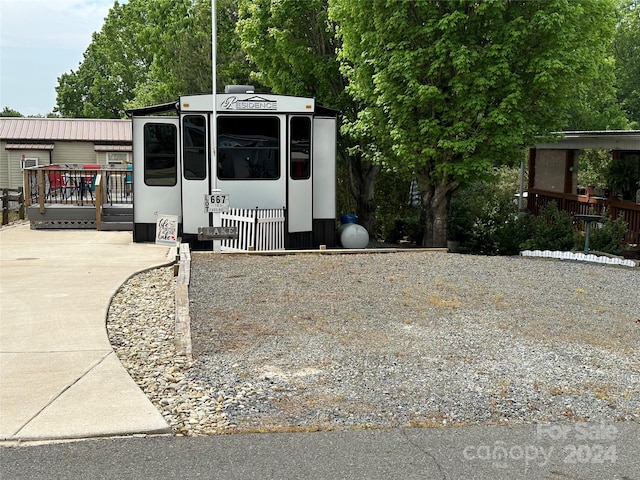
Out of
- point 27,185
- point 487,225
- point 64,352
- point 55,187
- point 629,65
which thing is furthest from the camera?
point 629,65

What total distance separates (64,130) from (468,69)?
24730 millimetres

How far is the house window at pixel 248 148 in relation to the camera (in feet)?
46.0

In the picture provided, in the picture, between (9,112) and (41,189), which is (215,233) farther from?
(9,112)

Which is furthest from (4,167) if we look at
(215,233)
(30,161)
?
(215,233)

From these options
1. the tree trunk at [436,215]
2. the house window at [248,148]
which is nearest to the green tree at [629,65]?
the tree trunk at [436,215]

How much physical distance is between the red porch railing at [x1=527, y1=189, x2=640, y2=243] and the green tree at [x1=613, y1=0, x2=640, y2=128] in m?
15.5

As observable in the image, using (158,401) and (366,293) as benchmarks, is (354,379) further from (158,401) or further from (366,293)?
(366,293)

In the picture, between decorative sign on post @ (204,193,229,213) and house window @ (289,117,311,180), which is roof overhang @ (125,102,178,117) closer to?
house window @ (289,117,311,180)

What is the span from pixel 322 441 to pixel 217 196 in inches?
320

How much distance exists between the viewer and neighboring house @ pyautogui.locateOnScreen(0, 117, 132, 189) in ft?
108

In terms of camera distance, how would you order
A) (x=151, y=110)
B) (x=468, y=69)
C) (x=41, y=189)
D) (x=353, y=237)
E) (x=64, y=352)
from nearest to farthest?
(x=64, y=352)
(x=468, y=69)
(x=151, y=110)
(x=353, y=237)
(x=41, y=189)

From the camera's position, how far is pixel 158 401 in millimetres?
5512

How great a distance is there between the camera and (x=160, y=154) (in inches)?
578

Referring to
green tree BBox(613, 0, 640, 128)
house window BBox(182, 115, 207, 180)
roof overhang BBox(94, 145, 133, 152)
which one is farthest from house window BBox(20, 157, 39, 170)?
green tree BBox(613, 0, 640, 128)
